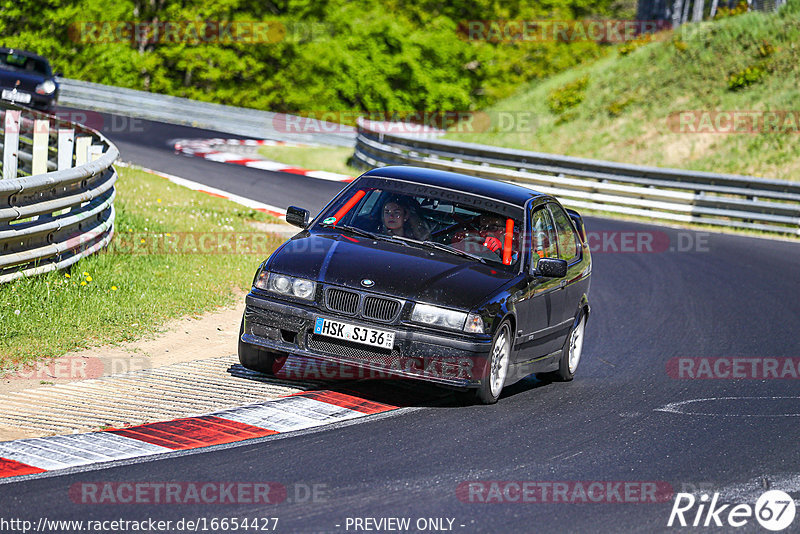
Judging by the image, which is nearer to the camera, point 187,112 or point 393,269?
point 393,269

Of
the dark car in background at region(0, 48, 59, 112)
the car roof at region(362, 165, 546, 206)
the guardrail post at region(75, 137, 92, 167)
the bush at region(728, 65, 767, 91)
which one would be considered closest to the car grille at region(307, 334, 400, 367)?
the car roof at region(362, 165, 546, 206)

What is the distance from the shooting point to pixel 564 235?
31.5 feet

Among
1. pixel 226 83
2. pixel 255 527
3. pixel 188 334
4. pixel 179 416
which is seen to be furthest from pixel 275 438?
pixel 226 83

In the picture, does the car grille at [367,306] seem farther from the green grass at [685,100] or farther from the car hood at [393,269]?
the green grass at [685,100]

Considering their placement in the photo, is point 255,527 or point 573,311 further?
point 573,311

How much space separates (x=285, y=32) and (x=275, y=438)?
53822 mm

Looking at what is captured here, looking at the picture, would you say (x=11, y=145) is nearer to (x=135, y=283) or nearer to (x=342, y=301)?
(x=135, y=283)

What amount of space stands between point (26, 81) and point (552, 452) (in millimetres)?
20975

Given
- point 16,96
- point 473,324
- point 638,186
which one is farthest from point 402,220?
point 16,96

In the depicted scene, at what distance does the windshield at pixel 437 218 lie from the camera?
844 cm

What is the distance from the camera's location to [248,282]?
12617mm

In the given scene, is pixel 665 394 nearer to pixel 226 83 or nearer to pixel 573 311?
pixel 573 311

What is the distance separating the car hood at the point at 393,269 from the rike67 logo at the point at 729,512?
85.9 inches

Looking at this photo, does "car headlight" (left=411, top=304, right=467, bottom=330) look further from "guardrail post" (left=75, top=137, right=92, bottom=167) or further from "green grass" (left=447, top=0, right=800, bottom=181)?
"green grass" (left=447, top=0, right=800, bottom=181)
